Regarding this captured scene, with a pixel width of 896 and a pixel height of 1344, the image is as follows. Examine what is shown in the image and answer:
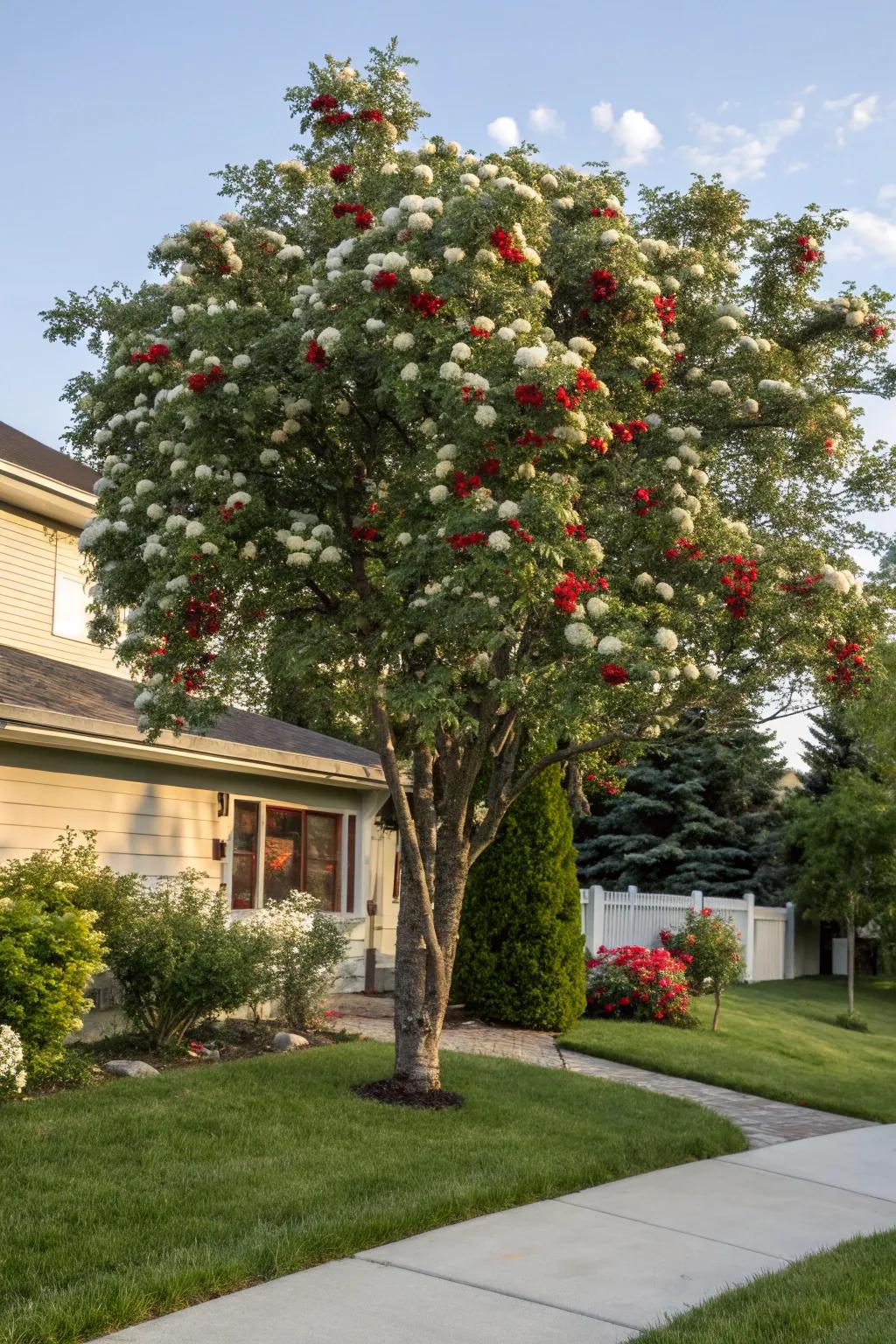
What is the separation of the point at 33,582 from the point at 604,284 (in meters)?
8.12

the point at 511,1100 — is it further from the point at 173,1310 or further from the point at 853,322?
the point at 853,322

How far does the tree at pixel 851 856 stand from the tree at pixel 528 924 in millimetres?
8102

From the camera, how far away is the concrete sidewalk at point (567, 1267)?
449 centimetres

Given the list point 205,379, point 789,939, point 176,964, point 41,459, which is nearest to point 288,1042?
point 176,964

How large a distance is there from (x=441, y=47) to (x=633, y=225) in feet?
7.10

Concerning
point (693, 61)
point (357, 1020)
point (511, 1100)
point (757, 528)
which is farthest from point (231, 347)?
point (357, 1020)

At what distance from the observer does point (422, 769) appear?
8812 millimetres

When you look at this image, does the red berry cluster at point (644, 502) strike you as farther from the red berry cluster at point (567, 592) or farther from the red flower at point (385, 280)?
the red flower at point (385, 280)

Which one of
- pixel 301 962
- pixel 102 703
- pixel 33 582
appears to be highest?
pixel 33 582

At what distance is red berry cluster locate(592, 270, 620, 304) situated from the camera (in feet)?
25.9

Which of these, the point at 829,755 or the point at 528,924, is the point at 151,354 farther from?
the point at 829,755

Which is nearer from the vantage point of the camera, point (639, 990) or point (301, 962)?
point (301, 962)

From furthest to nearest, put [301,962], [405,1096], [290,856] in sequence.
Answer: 1. [290,856]
2. [301,962]
3. [405,1096]

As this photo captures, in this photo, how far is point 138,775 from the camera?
1178cm
